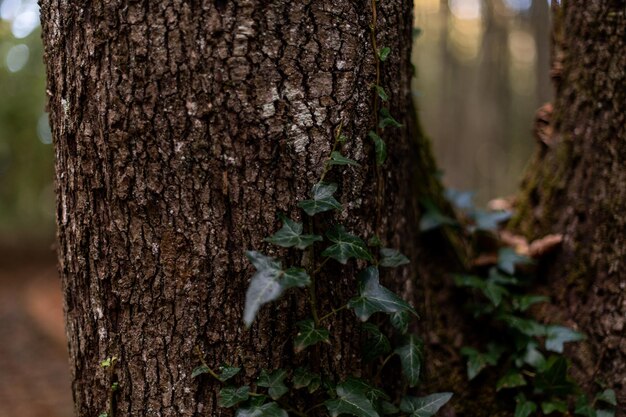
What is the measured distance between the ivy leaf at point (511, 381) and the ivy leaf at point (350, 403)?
0.69 metres

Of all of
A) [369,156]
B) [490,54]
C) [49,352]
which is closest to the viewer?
[369,156]

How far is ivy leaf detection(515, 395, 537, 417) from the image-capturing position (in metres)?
1.76

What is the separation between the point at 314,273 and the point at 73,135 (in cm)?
82

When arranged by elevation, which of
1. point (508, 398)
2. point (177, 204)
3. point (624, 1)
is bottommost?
point (508, 398)

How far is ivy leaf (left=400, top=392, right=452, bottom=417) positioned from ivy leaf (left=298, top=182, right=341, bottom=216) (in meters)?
0.69

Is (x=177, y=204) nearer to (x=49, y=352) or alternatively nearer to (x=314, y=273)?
(x=314, y=273)

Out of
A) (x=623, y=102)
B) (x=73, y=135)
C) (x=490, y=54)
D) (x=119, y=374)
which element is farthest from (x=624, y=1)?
(x=490, y=54)

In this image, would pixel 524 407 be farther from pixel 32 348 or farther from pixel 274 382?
pixel 32 348

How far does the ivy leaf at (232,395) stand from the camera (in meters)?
1.37

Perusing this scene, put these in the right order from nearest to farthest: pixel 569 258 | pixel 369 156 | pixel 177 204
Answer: pixel 177 204, pixel 369 156, pixel 569 258

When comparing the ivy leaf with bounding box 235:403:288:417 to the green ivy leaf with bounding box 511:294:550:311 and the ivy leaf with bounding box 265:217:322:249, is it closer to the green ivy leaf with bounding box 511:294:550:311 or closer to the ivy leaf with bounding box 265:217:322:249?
the ivy leaf with bounding box 265:217:322:249

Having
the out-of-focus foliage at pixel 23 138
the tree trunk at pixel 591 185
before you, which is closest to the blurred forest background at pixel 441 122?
the out-of-focus foliage at pixel 23 138

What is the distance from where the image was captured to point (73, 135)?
1.46 m

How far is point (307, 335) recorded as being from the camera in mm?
1369
